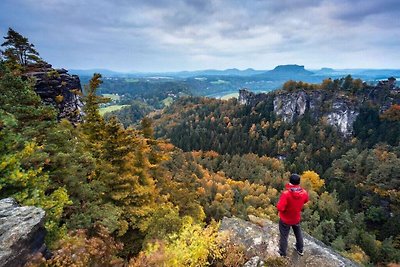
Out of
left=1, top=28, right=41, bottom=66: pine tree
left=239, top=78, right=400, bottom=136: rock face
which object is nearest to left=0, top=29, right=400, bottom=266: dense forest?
left=1, top=28, right=41, bottom=66: pine tree

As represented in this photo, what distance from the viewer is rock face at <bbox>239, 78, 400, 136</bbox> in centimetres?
15762

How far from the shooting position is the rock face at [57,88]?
32.9 meters

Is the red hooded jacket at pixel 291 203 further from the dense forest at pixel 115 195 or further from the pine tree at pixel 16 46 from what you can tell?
the pine tree at pixel 16 46

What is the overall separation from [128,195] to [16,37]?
23.3 metres

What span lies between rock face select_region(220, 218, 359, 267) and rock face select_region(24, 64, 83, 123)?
23.5 m

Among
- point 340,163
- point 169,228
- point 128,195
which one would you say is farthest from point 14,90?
point 340,163

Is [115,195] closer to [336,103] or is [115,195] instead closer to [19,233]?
[19,233]

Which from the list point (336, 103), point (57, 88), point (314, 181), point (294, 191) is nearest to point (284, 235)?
point (294, 191)

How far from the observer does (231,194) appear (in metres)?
84.4

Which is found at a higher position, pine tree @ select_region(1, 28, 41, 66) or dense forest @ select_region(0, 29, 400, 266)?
pine tree @ select_region(1, 28, 41, 66)

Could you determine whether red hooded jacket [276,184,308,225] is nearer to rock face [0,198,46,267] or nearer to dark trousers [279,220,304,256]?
dark trousers [279,220,304,256]

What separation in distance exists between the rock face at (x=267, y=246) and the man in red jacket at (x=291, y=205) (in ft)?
3.02

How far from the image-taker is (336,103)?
163 metres

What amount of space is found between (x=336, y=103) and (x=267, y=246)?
16825 cm
